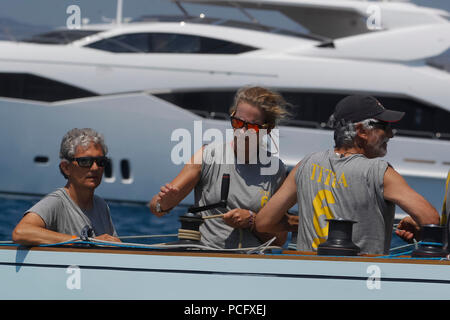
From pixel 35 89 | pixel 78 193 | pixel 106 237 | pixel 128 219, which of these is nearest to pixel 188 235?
pixel 106 237

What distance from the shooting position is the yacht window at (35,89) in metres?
14.2

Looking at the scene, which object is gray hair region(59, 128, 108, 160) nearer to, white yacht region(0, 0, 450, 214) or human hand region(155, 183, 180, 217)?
human hand region(155, 183, 180, 217)

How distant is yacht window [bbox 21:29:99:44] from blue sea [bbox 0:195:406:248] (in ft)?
8.49

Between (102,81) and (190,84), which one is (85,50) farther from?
(190,84)

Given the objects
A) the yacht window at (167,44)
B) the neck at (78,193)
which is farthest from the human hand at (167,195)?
the yacht window at (167,44)

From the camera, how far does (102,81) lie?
1421 cm

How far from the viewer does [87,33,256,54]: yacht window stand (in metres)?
14.3

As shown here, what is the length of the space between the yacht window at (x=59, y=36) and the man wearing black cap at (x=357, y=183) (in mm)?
11583

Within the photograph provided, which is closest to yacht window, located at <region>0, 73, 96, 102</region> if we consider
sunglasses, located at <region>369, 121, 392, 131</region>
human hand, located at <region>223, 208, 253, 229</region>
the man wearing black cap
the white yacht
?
the white yacht

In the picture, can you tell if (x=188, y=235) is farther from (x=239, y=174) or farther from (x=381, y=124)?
(x=381, y=124)

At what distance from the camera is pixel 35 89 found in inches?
562

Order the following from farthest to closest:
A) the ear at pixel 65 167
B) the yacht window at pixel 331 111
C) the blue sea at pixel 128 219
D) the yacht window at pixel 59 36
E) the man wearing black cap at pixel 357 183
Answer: the yacht window at pixel 59 36 → the yacht window at pixel 331 111 → the blue sea at pixel 128 219 → the ear at pixel 65 167 → the man wearing black cap at pixel 357 183

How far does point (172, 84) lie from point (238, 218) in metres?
10.6

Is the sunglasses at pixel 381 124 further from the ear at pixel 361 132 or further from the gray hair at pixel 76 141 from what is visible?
the gray hair at pixel 76 141
